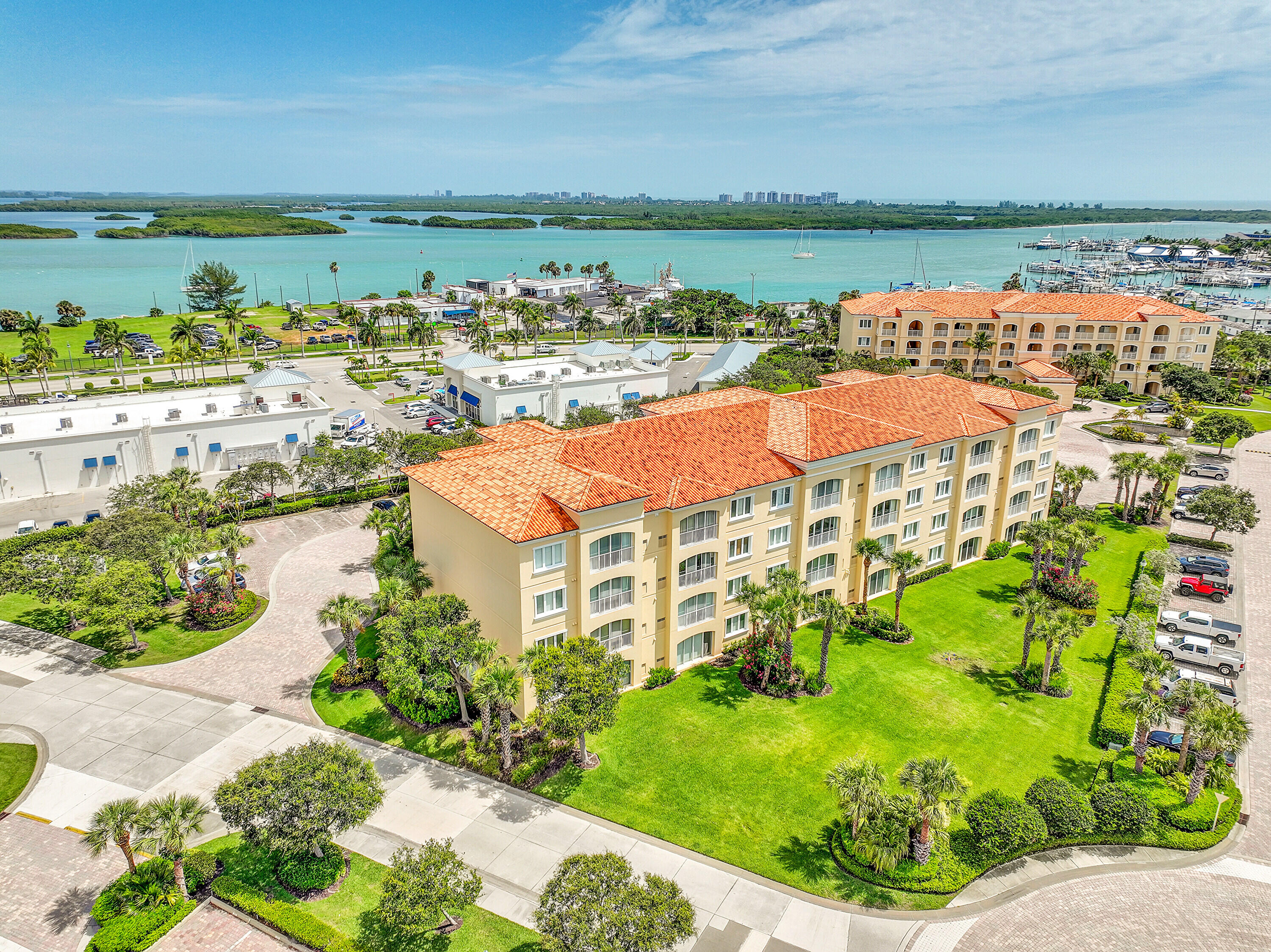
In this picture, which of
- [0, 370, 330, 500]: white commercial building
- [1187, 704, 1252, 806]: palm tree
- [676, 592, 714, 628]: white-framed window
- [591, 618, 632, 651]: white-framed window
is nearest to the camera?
[1187, 704, 1252, 806]: palm tree

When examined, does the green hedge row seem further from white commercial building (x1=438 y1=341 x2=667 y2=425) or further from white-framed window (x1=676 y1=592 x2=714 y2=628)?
white commercial building (x1=438 y1=341 x2=667 y2=425)

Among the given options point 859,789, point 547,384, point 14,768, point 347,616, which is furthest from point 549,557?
point 547,384

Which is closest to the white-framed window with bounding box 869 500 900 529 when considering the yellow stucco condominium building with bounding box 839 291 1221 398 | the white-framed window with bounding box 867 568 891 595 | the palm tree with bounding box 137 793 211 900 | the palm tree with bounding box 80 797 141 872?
the white-framed window with bounding box 867 568 891 595

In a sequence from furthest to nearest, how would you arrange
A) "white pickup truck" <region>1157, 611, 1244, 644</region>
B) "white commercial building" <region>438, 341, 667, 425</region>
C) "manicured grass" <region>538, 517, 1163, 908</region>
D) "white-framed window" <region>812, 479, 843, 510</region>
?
"white commercial building" <region>438, 341, 667, 425</region> → "white-framed window" <region>812, 479, 843, 510</region> → "white pickup truck" <region>1157, 611, 1244, 644</region> → "manicured grass" <region>538, 517, 1163, 908</region>

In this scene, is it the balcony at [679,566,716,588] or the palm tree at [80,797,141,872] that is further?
the balcony at [679,566,716,588]

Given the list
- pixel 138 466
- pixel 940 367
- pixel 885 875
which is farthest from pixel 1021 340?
pixel 138 466

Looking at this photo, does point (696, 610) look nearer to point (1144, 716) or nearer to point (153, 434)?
point (1144, 716)

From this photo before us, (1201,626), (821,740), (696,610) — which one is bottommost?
(821,740)
